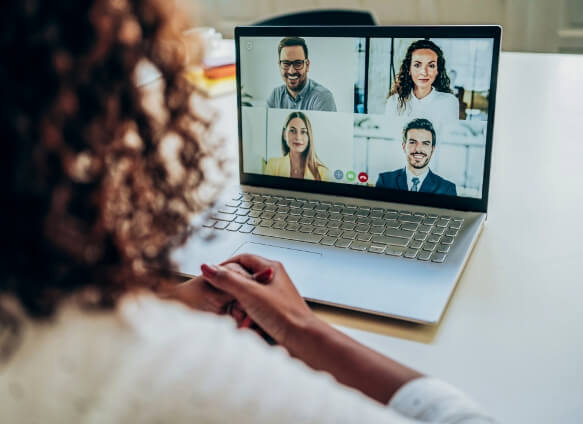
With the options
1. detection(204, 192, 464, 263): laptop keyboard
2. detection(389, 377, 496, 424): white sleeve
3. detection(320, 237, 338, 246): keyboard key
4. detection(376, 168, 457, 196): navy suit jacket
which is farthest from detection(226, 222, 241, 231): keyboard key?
detection(389, 377, 496, 424): white sleeve

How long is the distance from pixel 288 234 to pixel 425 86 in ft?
1.04

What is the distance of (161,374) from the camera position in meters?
0.39

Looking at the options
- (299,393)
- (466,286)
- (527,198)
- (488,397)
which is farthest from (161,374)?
(527,198)

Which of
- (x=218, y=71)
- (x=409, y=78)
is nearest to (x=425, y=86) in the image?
(x=409, y=78)

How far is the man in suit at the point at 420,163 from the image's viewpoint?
1.00 metres

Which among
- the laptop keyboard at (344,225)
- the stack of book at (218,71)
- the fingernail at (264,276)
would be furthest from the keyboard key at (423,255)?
the stack of book at (218,71)

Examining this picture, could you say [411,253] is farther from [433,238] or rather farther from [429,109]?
[429,109]

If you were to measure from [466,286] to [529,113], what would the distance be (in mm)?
855

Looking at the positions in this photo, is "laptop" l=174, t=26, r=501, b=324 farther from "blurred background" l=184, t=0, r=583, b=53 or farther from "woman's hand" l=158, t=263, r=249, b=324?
"blurred background" l=184, t=0, r=583, b=53

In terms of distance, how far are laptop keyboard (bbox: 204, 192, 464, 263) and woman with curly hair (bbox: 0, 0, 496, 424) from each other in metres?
0.47

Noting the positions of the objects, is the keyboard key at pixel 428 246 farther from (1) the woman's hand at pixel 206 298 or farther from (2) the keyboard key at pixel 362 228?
(1) the woman's hand at pixel 206 298

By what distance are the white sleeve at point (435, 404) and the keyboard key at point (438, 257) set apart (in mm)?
289

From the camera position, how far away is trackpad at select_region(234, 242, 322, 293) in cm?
83

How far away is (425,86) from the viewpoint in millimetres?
979
